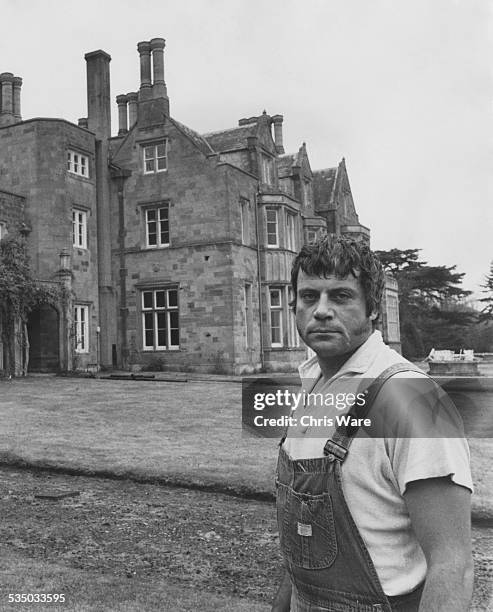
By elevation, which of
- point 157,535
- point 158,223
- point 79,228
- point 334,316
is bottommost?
point 157,535

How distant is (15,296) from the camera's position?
65.4ft

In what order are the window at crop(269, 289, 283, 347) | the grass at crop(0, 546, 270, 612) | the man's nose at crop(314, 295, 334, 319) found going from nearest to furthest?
the man's nose at crop(314, 295, 334, 319)
the grass at crop(0, 546, 270, 612)
the window at crop(269, 289, 283, 347)

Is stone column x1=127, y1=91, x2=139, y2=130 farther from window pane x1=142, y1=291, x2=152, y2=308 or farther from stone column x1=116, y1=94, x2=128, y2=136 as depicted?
window pane x1=142, y1=291, x2=152, y2=308

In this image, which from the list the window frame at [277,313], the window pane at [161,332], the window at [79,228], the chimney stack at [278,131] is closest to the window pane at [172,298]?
the window pane at [161,332]

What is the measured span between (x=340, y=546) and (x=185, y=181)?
24.5m

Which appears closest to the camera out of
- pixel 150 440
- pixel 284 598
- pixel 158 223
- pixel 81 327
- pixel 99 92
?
pixel 284 598

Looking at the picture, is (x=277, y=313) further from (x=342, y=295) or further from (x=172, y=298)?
(x=342, y=295)

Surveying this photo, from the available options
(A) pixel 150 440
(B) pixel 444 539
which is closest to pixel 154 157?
(A) pixel 150 440

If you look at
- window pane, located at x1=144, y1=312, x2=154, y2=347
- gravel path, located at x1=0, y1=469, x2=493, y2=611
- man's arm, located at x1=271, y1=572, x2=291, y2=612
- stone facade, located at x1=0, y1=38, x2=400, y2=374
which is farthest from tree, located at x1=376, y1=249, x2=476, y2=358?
man's arm, located at x1=271, y1=572, x2=291, y2=612

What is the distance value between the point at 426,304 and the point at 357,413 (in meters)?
48.8

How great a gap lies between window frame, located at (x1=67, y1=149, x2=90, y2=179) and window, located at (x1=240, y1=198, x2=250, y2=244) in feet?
20.8

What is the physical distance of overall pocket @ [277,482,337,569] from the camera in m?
1.60

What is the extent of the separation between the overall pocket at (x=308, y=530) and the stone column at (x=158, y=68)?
26317mm

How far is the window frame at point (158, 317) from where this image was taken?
25.2 metres
